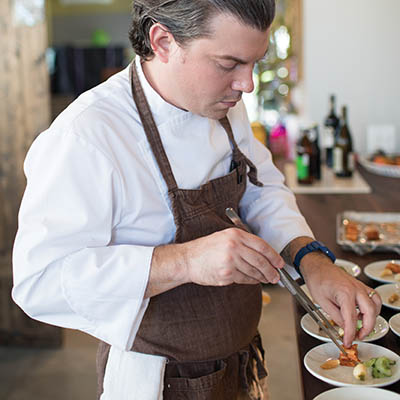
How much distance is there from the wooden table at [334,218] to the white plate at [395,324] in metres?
0.02

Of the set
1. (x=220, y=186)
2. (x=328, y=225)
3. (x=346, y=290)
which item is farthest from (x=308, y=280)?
(x=328, y=225)

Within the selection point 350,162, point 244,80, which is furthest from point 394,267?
point 350,162

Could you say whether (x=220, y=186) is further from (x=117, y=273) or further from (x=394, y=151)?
(x=394, y=151)

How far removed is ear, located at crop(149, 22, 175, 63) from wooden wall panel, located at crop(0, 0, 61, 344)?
215 centimetres

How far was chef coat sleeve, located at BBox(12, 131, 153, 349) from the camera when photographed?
43.1 inches

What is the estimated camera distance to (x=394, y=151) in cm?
360

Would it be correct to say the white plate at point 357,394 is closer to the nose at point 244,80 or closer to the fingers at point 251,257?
the fingers at point 251,257

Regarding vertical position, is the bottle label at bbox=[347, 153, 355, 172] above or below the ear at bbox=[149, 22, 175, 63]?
below

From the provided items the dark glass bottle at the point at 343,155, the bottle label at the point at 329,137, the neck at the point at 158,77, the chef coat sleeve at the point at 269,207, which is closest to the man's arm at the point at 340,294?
the chef coat sleeve at the point at 269,207

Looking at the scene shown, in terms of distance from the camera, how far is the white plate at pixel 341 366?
1066 millimetres

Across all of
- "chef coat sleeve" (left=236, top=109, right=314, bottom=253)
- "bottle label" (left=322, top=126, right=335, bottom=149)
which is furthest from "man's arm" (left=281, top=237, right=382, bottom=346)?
"bottle label" (left=322, top=126, right=335, bottom=149)

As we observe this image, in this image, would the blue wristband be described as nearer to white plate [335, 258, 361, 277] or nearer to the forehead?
white plate [335, 258, 361, 277]

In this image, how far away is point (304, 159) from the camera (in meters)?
2.90

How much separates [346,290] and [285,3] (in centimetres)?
531
